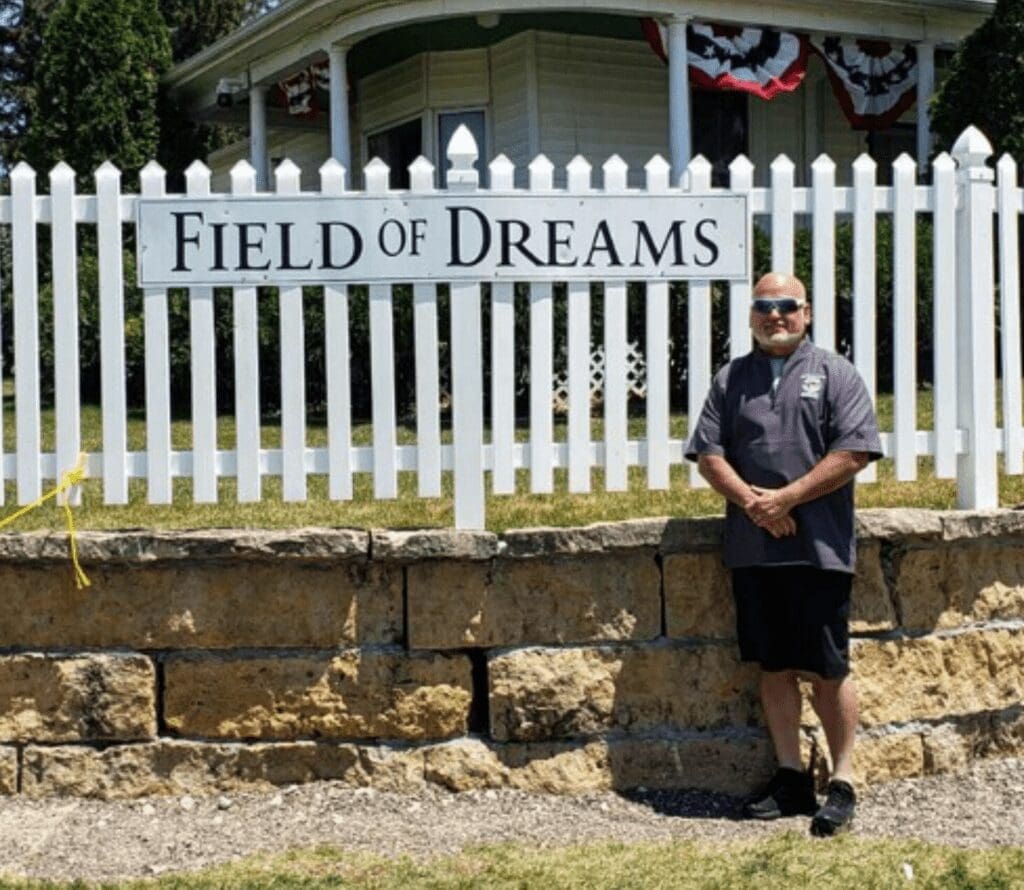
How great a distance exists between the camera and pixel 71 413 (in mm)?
4812

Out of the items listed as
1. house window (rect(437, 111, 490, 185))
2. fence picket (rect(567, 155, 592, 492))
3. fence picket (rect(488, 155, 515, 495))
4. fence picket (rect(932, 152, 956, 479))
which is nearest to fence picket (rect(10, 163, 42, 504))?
fence picket (rect(488, 155, 515, 495))

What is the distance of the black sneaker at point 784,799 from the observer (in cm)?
460

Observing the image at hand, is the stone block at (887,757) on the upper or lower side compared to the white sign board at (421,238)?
lower

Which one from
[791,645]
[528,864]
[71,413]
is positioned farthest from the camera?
[71,413]

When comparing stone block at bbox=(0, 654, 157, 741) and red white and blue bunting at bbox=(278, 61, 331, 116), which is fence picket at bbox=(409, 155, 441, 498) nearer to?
stone block at bbox=(0, 654, 157, 741)

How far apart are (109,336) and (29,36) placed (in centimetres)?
3061

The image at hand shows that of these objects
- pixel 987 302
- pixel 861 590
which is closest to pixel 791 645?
pixel 861 590

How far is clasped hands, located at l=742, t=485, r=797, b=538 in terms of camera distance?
4.36m

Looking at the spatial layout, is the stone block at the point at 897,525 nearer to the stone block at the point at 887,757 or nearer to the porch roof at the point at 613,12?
the stone block at the point at 887,757

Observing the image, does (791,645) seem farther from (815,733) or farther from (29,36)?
(29,36)

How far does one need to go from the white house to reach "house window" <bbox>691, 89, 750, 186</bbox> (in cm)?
2

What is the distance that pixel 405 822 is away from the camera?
15.1ft

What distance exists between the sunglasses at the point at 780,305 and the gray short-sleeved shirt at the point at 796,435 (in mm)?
133

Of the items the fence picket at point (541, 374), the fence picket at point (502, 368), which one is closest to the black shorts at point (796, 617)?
the fence picket at point (541, 374)
